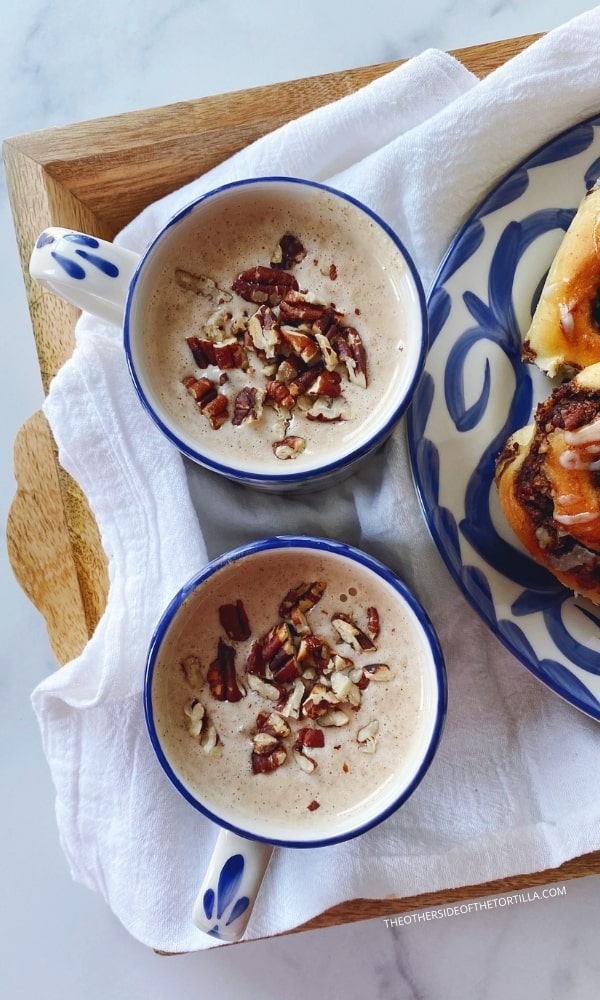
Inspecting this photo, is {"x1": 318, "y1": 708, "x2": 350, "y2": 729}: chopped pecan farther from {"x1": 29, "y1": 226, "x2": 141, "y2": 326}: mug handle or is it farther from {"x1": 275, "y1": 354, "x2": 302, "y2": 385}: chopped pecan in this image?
{"x1": 29, "y1": 226, "x2": 141, "y2": 326}: mug handle

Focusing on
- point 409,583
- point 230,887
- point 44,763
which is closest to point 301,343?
point 409,583

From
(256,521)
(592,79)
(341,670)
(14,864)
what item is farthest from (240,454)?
(14,864)

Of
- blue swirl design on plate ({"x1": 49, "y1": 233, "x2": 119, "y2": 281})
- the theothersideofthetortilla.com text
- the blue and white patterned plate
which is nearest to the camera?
blue swirl design on plate ({"x1": 49, "y1": 233, "x2": 119, "y2": 281})

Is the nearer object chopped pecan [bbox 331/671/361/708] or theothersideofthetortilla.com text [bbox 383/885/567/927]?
chopped pecan [bbox 331/671/361/708]

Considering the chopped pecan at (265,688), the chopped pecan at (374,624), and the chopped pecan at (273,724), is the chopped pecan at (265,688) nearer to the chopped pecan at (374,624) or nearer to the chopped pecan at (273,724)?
the chopped pecan at (273,724)

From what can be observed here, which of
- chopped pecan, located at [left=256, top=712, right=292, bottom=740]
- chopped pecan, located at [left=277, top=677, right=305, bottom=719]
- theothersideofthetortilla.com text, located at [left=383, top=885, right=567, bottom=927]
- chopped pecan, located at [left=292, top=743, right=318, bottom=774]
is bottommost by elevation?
theothersideofthetortilla.com text, located at [left=383, top=885, right=567, bottom=927]

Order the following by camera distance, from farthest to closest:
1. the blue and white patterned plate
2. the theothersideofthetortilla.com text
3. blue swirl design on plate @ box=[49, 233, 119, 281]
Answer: the theothersideofthetortilla.com text → the blue and white patterned plate → blue swirl design on plate @ box=[49, 233, 119, 281]

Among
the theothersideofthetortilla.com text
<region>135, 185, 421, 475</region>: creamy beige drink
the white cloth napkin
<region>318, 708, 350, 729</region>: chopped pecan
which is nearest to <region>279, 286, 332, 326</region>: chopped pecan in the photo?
<region>135, 185, 421, 475</region>: creamy beige drink

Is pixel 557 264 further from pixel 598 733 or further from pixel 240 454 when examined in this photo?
pixel 598 733
